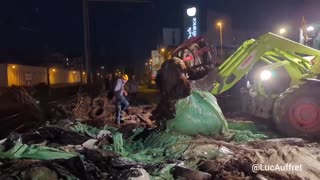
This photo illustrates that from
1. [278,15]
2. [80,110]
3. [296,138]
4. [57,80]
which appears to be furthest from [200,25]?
[296,138]

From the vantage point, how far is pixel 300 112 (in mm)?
9062

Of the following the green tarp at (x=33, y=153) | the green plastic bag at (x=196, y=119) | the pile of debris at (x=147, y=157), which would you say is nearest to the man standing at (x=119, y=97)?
the pile of debris at (x=147, y=157)

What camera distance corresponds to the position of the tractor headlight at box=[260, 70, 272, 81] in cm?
1052

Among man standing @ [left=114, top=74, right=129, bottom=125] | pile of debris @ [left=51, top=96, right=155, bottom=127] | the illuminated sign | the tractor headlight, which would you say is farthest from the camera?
the illuminated sign

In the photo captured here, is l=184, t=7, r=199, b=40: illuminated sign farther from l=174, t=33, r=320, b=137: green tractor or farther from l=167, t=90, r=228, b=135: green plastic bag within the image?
l=167, t=90, r=228, b=135: green plastic bag

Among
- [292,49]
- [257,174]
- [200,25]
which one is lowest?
[257,174]

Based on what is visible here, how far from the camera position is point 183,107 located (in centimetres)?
859

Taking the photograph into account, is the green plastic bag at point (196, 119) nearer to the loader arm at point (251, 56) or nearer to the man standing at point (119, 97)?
the loader arm at point (251, 56)

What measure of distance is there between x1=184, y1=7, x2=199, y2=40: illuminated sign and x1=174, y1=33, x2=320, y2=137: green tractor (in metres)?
41.3

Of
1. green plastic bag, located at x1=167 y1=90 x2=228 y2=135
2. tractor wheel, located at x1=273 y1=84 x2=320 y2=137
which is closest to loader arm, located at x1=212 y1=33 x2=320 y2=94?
tractor wheel, located at x1=273 y1=84 x2=320 y2=137

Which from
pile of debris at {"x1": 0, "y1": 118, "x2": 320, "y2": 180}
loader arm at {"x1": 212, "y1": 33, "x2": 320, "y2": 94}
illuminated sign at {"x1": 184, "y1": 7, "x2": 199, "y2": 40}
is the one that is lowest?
pile of debris at {"x1": 0, "y1": 118, "x2": 320, "y2": 180}

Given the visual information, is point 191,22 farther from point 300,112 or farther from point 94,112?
point 300,112

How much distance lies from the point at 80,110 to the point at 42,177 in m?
7.95

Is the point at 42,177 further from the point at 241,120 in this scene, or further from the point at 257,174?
the point at 241,120
